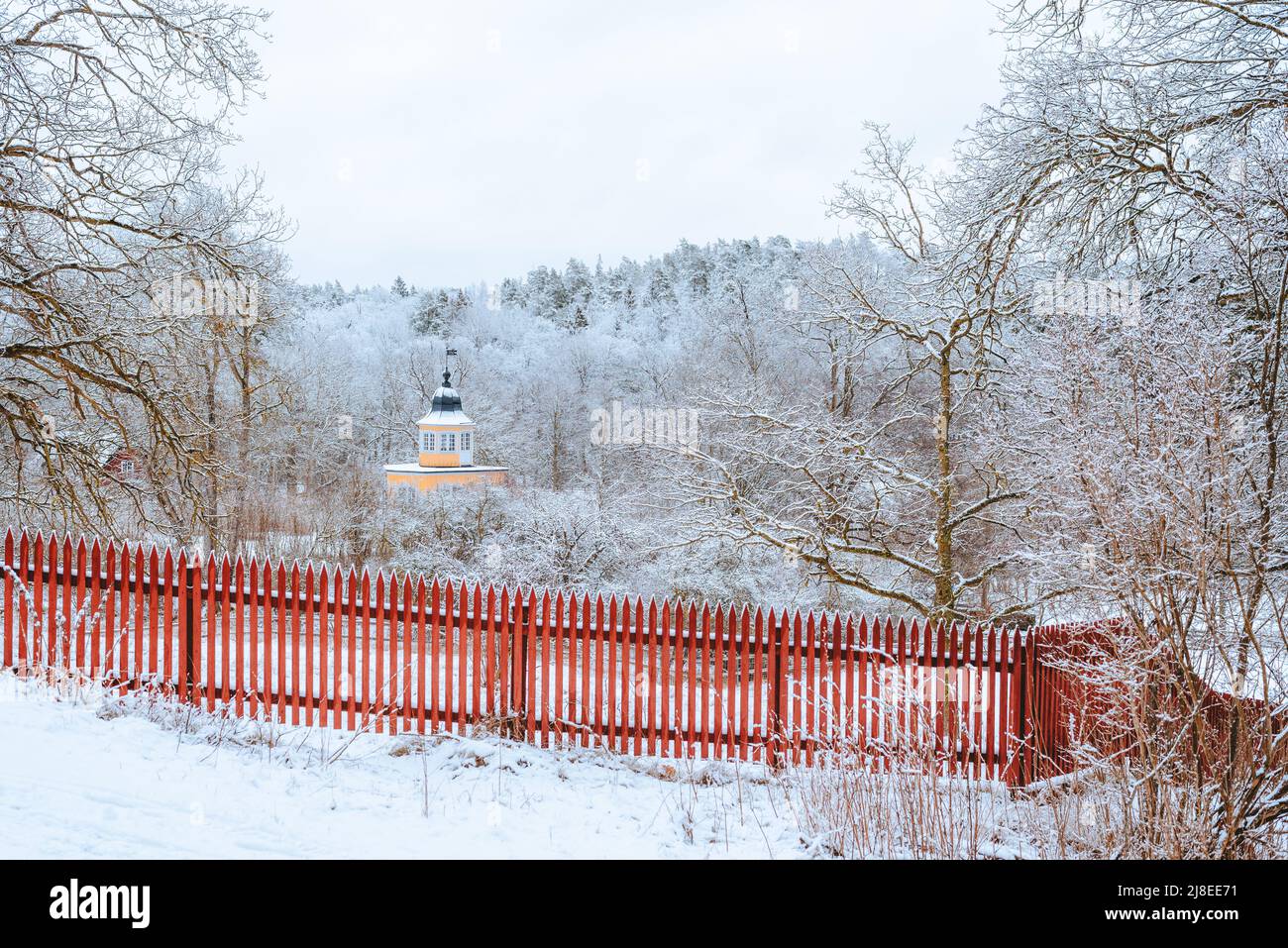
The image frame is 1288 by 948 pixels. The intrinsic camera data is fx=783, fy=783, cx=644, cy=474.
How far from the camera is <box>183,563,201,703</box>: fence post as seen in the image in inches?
284

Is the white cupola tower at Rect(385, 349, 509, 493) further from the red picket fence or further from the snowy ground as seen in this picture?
the snowy ground

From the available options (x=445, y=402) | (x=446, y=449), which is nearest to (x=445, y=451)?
(x=446, y=449)

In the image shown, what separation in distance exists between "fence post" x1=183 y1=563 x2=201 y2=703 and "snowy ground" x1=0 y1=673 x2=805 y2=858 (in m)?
0.60

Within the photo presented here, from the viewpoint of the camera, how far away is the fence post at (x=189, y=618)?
720cm

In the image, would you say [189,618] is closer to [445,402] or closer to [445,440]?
[445,440]

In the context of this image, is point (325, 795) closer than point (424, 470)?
Yes

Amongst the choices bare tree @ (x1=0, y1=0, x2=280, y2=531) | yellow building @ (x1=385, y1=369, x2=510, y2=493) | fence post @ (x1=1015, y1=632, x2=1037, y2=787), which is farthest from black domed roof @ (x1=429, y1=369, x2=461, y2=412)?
fence post @ (x1=1015, y1=632, x2=1037, y2=787)

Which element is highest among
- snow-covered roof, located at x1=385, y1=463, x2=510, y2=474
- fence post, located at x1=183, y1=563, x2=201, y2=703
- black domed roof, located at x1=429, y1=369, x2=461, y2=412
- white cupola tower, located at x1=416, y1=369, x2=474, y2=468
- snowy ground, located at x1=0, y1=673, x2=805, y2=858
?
black domed roof, located at x1=429, y1=369, x2=461, y2=412

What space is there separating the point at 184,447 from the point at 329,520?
1246cm

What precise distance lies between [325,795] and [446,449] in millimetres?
27116

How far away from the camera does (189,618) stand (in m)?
7.24

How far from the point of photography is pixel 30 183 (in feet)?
21.7

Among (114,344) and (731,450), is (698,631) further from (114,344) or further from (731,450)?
(731,450)
